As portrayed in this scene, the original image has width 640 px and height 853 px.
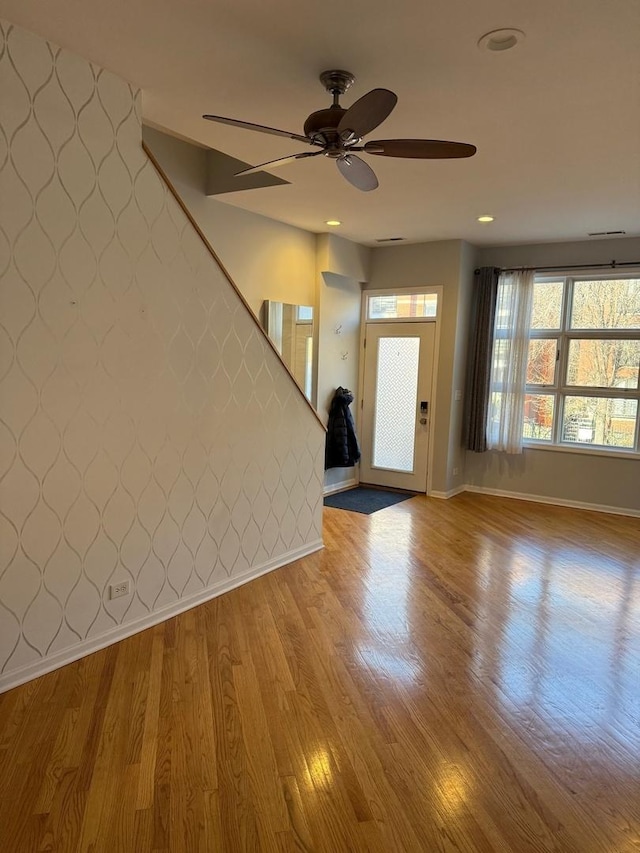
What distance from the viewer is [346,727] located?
2.28 meters

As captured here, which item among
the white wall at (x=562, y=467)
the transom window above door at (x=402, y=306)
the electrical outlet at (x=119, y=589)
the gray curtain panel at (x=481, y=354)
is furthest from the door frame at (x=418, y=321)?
the electrical outlet at (x=119, y=589)

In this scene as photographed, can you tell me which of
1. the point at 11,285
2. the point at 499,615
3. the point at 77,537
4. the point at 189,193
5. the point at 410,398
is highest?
the point at 189,193

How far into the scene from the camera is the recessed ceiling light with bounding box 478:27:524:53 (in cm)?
215

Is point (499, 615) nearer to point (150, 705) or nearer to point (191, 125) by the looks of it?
point (150, 705)

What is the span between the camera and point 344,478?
21.4ft

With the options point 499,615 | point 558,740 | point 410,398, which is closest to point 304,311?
point 410,398

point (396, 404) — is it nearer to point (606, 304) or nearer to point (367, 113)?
point (606, 304)

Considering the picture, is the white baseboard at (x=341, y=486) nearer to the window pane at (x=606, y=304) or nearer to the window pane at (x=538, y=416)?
the window pane at (x=538, y=416)

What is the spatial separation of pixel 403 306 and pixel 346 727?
4830mm

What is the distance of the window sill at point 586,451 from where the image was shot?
560 centimetres

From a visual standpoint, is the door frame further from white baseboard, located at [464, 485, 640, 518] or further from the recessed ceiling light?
the recessed ceiling light

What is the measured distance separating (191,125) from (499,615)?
3.33 m

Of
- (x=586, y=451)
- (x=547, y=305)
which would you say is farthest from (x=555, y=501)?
(x=547, y=305)

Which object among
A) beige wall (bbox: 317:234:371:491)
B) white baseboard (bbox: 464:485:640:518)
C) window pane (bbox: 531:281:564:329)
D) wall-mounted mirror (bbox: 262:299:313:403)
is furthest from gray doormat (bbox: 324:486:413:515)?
window pane (bbox: 531:281:564:329)
